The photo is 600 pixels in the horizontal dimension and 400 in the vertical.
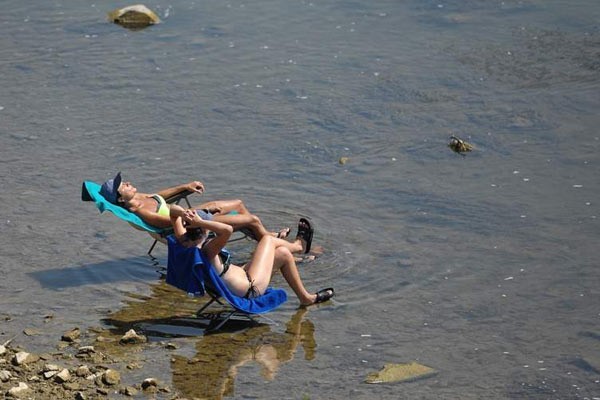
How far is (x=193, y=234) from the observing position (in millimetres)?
9219

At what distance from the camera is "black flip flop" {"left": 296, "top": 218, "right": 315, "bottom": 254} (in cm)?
1036

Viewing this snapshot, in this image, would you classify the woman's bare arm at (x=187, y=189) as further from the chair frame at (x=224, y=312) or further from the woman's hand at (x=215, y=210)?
the chair frame at (x=224, y=312)

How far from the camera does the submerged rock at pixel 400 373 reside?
8.23 m

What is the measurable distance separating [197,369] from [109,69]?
843cm

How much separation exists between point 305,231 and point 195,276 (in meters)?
1.75

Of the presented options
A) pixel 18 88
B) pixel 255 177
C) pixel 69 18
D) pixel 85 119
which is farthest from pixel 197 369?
pixel 69 18

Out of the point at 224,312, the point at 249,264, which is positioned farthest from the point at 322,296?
the point at 224,312

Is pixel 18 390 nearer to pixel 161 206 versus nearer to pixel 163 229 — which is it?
pixel 163 229

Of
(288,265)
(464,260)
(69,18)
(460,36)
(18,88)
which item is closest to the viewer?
(288,265)

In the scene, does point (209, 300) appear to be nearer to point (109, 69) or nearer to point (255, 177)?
point (255, 177)

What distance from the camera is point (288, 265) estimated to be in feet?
31.4

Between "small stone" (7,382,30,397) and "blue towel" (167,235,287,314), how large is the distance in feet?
5.88

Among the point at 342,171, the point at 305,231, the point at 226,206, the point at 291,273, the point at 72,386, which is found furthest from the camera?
the point at 342,171

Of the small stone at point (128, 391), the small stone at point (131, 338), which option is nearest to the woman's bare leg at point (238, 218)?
the small stone at point (131, 338)
